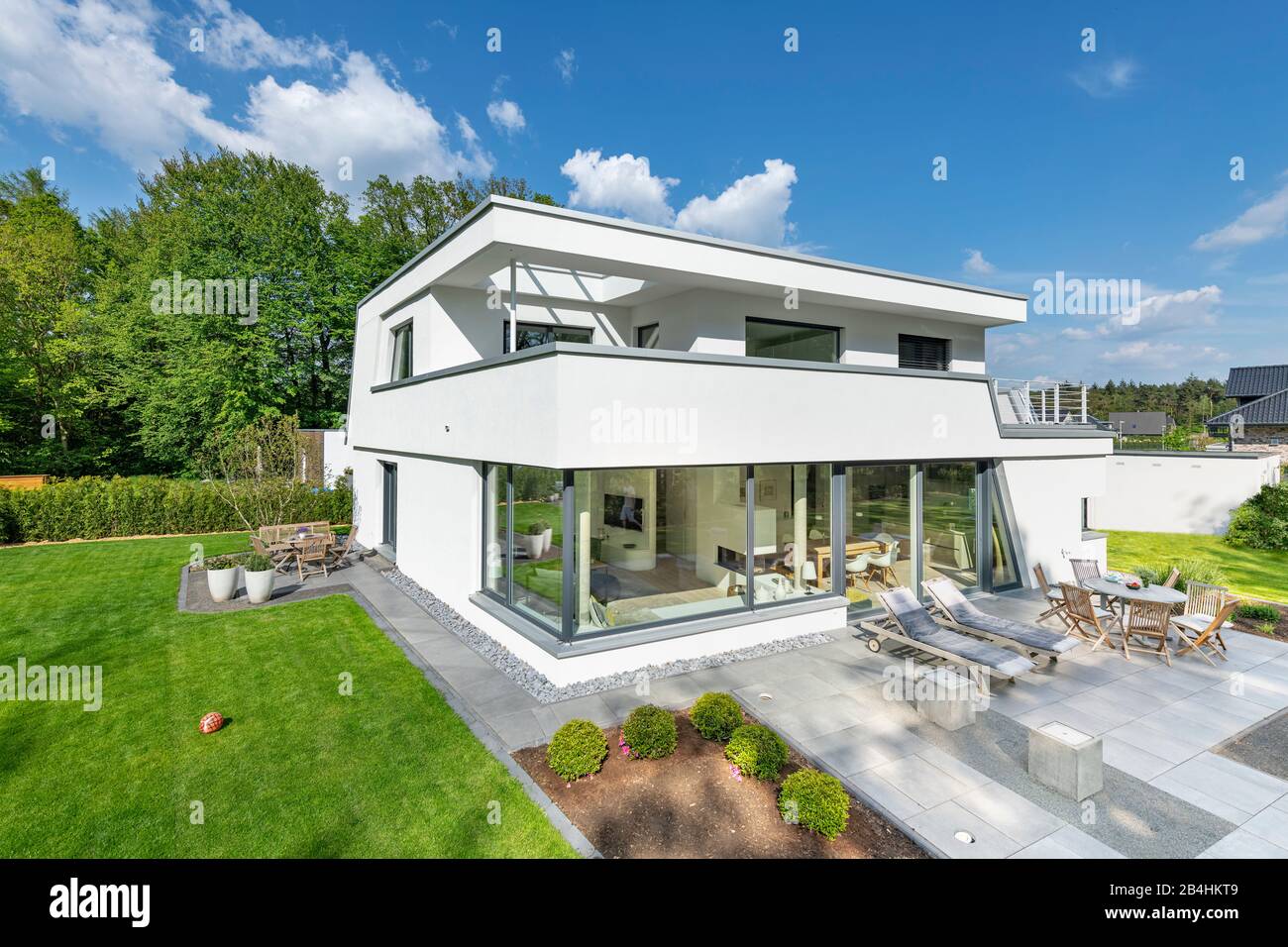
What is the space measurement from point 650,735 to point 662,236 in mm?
7486

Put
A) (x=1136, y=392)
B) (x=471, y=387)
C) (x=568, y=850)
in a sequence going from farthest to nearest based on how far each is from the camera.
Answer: (x=1136, y=392) < (x=471, y=387) < (x=568, y=850)

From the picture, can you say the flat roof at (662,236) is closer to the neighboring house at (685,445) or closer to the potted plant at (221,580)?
the neighboring house at (685,445)

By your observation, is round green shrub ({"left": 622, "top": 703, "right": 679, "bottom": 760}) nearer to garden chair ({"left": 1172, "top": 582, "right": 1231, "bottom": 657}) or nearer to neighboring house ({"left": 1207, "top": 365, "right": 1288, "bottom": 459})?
garden chair ({"left": 1172, "top": 582, "right": 1231, "bottom": 657})

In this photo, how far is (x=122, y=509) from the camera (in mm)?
18469

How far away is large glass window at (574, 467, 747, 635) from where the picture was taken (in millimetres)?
7934

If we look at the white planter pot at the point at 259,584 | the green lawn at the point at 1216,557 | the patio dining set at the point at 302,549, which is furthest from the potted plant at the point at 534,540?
the green lawn at the point at 1216,557

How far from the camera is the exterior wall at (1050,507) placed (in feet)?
39.8

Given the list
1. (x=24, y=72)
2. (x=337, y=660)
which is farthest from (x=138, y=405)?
(x=337, y=660)

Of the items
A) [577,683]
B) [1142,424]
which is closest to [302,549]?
[577,683]

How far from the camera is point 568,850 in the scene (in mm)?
4344

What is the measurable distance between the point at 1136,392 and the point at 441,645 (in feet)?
392

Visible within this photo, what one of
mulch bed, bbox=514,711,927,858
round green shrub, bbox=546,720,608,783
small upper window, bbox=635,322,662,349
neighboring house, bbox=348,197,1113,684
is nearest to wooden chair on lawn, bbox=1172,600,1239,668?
neighboring house, bbox=348,197,1113,684

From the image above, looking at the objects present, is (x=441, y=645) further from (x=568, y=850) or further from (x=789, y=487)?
(x=789, y=487)

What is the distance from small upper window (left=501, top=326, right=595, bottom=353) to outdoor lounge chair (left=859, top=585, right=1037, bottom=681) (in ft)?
26.9
